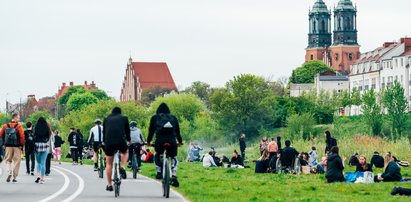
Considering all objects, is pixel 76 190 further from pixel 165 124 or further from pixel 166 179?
pixel 166 179

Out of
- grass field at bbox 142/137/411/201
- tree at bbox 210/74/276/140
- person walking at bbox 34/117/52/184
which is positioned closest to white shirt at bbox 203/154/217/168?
grass field at bbox 142/137/411/201

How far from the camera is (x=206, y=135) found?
128125 millimetres

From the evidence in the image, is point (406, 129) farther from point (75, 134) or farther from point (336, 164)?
point (336, 164)

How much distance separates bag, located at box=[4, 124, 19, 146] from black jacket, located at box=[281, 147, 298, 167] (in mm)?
13011

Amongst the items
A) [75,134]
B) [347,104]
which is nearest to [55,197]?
[75,134]

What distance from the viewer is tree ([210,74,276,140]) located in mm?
129750

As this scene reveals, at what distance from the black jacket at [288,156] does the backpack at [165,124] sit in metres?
17.1

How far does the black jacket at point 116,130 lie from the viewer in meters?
26.1

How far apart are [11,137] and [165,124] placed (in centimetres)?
752

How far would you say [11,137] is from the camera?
3219 centimetres

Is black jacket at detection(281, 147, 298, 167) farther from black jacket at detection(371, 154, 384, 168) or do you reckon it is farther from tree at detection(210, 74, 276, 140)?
tree at detection(210, 74, 276, 140)

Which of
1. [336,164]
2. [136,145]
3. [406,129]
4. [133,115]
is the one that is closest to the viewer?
[336,164]

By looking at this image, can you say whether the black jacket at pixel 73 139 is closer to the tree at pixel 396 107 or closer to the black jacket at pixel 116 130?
the black jacket at pixel 116 130

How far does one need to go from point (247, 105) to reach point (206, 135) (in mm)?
5789
